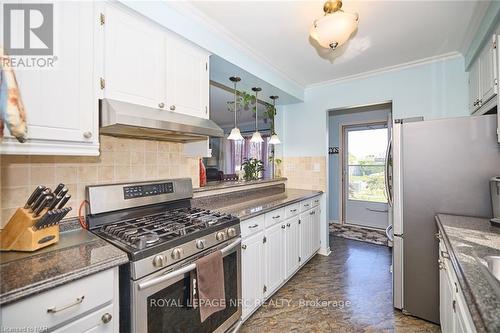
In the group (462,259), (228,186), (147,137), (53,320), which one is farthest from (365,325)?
(147,137)

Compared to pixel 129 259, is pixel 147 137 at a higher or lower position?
higher

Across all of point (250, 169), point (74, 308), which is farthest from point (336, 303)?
point (74, 308)

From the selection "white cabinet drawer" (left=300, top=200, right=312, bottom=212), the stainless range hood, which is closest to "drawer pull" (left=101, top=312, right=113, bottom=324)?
the stainless range hood

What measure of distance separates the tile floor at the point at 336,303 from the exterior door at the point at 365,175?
5.37 ft

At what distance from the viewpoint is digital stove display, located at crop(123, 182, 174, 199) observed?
61.2 inches

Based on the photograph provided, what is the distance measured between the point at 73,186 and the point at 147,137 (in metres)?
0.58

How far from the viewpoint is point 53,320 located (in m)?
0.83

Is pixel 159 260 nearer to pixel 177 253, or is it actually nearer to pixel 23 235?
pixel 177 253

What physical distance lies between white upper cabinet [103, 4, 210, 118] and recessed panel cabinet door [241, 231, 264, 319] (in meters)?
1.13

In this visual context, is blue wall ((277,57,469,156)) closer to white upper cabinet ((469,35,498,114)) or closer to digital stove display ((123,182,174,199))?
white upper cabinet ((469,35,498,114))

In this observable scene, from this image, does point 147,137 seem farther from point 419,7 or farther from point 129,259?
point 419,7

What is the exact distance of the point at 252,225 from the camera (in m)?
1.87

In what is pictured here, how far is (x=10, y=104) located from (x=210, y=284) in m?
1.28

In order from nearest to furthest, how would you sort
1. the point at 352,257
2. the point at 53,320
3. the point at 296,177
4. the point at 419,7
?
1. the point at 53,320
2. the point at 419,7
3. the point at 352,257
4. the point at 296,177
